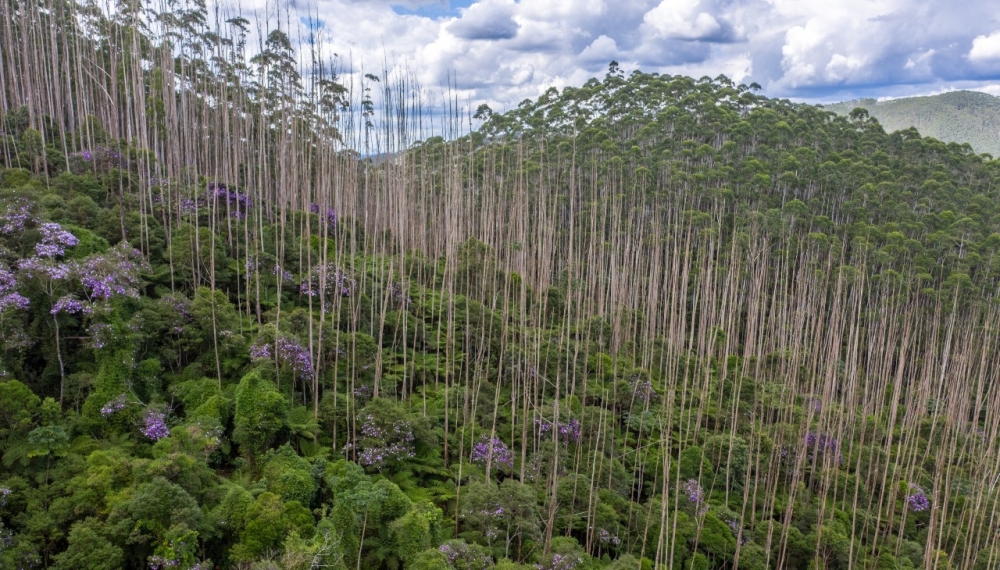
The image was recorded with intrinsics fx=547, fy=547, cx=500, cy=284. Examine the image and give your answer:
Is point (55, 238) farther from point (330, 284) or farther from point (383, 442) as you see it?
point (383, 442)

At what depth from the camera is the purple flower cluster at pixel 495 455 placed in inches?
322

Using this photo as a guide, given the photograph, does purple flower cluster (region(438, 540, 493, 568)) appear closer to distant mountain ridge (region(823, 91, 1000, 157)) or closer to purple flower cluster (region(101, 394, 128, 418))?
purple flower cluster (region(101, 394, 128, 418))

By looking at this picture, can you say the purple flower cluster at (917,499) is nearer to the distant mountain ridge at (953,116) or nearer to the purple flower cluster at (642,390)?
the purple flower cluster at (642,390)

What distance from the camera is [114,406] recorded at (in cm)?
660

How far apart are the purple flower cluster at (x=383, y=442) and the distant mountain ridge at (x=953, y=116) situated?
4430 inches

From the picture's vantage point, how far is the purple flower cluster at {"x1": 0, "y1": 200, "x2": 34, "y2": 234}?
24.5 ft

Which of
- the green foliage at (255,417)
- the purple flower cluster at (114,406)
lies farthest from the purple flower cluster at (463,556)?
the purple flower cluster at (114,406)

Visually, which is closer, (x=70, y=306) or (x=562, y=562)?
(x=562, y=562)

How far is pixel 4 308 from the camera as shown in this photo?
6434 millimetres

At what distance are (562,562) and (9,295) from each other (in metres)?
7.14

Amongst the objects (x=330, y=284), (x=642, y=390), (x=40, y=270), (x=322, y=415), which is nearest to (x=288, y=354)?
(x=322, y=415)

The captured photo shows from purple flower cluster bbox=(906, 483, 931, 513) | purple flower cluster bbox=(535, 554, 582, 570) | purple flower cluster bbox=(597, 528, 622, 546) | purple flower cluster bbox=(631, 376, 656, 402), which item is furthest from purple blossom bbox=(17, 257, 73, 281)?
purple flower cluster bbox=(906, 483, 931, 513)

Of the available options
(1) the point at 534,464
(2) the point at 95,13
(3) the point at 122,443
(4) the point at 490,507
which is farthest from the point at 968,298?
(2) the point at 95,13

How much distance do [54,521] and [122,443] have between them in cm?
129
